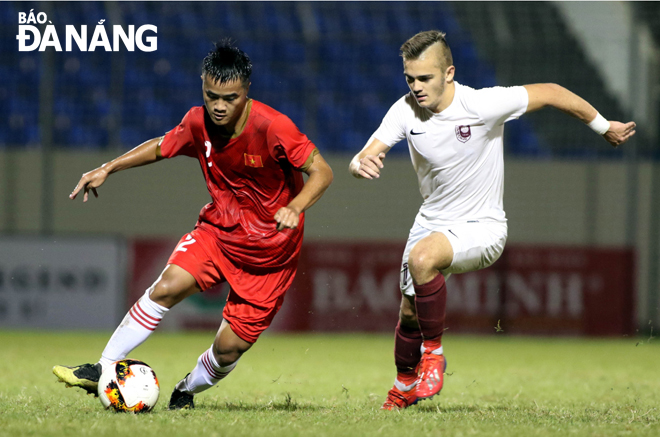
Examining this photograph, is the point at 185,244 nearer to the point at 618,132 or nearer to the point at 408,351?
the point at 408,351

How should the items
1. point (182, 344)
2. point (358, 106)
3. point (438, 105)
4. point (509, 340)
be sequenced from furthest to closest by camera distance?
point (358, 106) → point (509, 340) → point (182, 344) → point (438, 105)

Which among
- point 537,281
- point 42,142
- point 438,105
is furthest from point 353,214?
point 438,105

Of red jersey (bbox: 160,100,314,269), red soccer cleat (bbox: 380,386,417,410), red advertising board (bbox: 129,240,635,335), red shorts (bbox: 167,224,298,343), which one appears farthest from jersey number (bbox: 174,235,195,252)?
red advertising board (bbox: 129,240,635,335)

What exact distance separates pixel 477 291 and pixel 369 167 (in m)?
7.64

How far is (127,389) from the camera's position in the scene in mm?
4246

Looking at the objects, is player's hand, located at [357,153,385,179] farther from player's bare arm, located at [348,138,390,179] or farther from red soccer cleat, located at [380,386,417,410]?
red soccer cleat, located at [380,386,417,410]

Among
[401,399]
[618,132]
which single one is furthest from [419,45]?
[401,399]

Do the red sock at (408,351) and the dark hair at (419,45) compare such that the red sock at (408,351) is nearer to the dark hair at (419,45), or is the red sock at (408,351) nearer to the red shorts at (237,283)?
the red shorts at (237,283)

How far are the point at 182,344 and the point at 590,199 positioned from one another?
264 inches

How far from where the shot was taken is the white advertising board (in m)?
11.3

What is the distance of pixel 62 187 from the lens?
515 inches

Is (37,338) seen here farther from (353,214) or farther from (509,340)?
(509,340)

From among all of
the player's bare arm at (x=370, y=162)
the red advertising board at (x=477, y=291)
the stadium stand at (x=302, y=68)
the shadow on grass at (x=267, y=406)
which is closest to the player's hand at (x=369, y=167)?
the player's bare arm at (x=370, y=162)

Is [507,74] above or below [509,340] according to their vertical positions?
above
